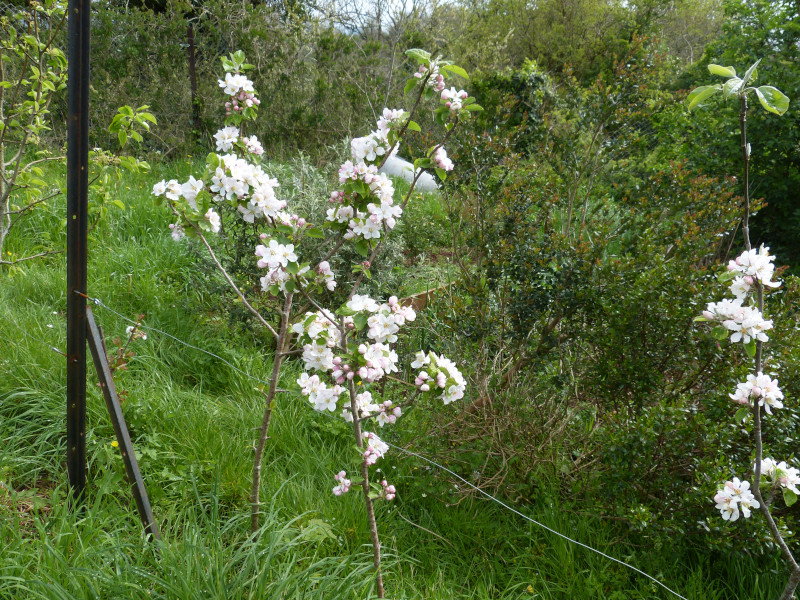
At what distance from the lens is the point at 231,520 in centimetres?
219

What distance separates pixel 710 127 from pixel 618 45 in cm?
1054

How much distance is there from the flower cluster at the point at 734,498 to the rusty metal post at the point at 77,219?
2.13 metres

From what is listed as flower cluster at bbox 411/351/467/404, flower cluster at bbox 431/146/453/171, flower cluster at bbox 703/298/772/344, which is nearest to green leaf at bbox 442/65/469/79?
flower cluster at bbox 431/146/453/171

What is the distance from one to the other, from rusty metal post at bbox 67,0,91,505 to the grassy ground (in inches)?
9.9

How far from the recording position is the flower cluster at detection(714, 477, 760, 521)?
175cm

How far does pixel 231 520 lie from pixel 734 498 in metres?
1.65

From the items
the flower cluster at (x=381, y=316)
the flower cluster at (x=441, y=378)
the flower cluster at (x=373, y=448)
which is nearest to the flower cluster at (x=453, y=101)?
the flower cluster at (x=381, y=316)

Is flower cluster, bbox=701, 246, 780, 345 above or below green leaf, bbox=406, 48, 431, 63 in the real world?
below

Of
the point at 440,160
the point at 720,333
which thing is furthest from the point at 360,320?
the point at 720,333

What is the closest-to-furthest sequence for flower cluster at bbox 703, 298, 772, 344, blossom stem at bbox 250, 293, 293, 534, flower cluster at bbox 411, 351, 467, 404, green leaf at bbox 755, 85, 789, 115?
green leaf at bbox 755, 85, 789, 115 → flower cluster at bbox 703, 298, 772, 344 → flower cluster at bbox 411, 351, 467, 404 → blossom stem at bbox 250, 293, 293, 534

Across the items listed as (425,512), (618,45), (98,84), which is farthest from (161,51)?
(618,45)

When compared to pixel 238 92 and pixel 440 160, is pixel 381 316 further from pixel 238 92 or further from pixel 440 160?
pixel 238 92

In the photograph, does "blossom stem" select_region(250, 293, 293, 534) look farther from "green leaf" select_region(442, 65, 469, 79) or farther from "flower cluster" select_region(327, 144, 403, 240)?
"green leaf" select_region(442, 65, 469, 79)

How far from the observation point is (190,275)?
4.34 metres
